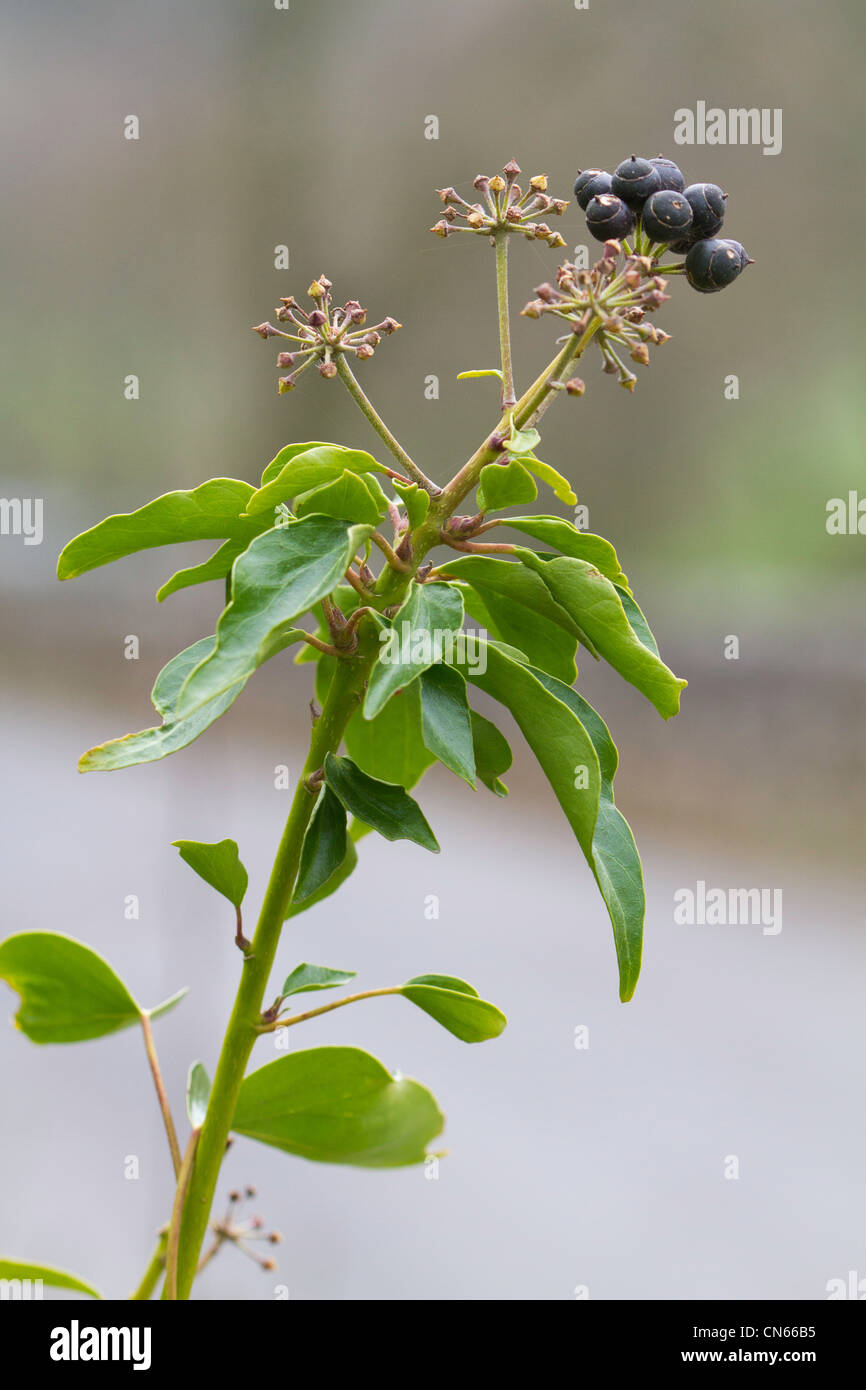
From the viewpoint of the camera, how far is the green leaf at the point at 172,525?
294 mm

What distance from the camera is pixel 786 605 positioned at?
197cm

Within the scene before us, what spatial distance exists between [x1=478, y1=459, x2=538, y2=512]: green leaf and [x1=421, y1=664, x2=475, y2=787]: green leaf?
4cm

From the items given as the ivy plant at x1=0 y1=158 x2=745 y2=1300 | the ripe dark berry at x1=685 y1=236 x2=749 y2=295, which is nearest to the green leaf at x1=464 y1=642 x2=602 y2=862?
the ivy plant at x1=0 y1=158 x2=745 y2=1300

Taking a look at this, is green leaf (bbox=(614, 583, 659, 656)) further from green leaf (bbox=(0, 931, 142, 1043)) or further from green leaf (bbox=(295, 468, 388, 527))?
green leaf (bbox=(0, 931, 142, 1043))

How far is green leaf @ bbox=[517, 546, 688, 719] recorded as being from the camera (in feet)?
0.92

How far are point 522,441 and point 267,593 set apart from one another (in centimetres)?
7

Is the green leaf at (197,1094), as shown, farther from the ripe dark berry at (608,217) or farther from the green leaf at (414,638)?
the ripe dark berry at (608,217)

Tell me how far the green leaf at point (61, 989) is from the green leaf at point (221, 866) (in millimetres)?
44

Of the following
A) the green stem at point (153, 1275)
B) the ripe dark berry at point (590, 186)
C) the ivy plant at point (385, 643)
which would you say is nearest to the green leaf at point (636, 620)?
the ivy plant at point (385, 643)

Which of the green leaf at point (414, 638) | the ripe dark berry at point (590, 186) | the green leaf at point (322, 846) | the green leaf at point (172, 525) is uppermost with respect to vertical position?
→ the ripe dark berry at point (590, 186)

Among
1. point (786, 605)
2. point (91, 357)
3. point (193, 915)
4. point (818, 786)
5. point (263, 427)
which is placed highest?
point (91, 357)
